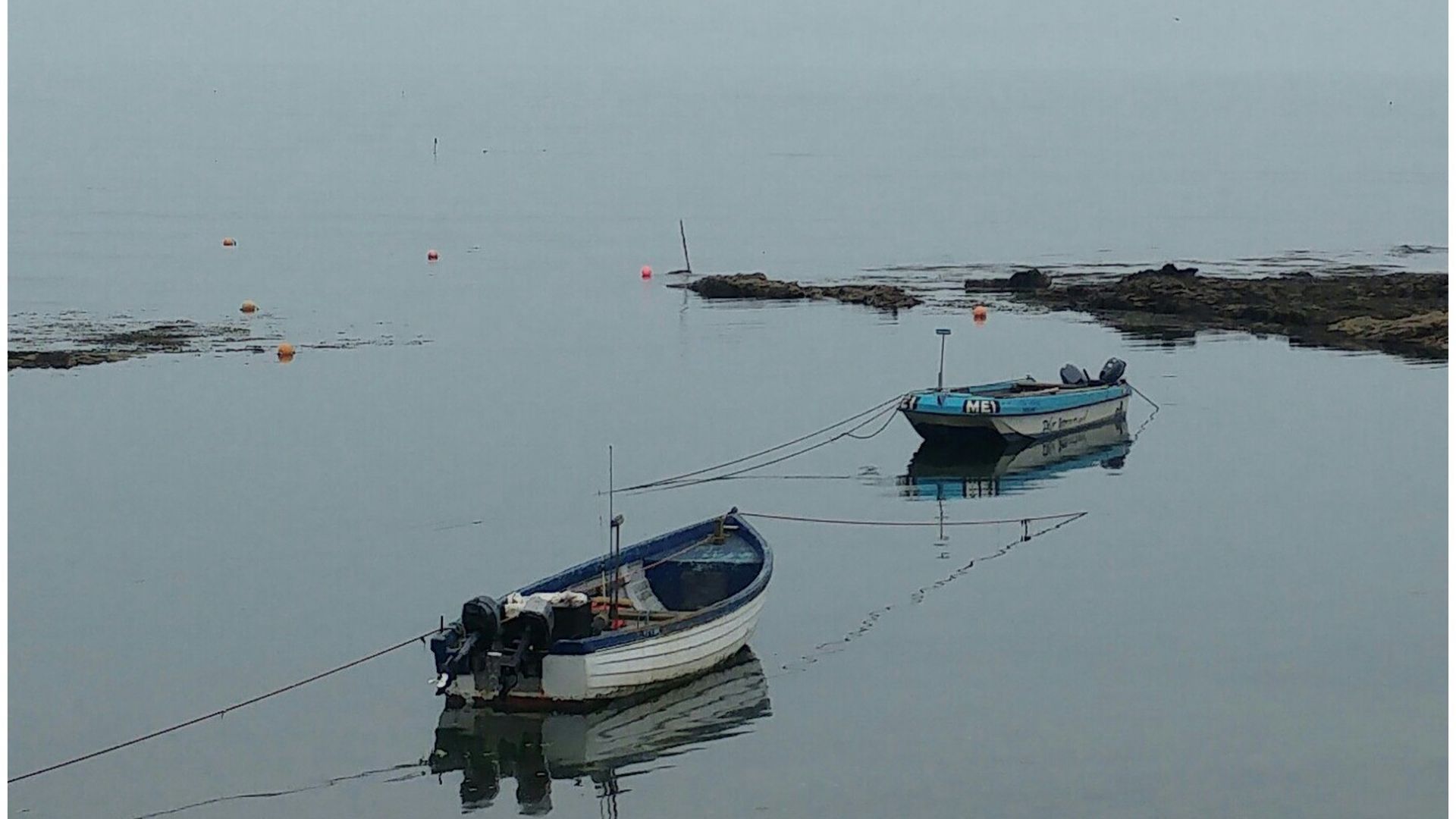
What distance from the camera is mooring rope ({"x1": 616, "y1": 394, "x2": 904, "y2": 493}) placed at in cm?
2797

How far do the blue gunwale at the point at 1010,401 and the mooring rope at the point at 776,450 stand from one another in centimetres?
172

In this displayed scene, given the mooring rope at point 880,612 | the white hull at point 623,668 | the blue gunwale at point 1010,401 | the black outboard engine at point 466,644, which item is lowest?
the mooring rope at point 880,612

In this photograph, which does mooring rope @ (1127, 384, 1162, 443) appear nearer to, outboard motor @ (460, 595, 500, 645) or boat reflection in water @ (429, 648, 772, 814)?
boat reflection in water @ (429, 648, 772, 814)

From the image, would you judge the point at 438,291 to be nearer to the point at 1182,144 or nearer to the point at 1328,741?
the point at 1328,741

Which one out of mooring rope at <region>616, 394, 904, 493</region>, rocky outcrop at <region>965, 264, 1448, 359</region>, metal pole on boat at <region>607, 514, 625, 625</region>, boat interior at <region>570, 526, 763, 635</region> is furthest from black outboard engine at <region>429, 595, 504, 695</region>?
rocky outcrop at <region>965, 264, 1448, 359</region>

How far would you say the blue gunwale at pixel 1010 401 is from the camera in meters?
29.6

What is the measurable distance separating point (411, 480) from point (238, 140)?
276ft

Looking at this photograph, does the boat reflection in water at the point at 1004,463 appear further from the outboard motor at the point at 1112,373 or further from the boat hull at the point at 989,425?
the outboard motor at the point at 1112,373

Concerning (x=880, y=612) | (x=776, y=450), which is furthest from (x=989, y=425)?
(x=880, y=612)

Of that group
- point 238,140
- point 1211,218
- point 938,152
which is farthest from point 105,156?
point 1211,218

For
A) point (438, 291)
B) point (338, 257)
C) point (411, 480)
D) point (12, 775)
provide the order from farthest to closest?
1. point (338, 257)
2. point (438, 291)
3. point (411, 480)
4. point (12, 775)

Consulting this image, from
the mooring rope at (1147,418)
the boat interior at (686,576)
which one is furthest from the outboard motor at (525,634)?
the mooring rope at (1147,418)

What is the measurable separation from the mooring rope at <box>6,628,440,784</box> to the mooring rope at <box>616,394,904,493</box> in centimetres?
720

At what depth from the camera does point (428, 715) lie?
18281mm
